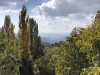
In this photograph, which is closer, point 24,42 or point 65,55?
point 65,55

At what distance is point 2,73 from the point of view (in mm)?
20000

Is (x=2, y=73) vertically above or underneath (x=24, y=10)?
underneath

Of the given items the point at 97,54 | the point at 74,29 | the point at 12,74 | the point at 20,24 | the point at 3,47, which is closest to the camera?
the point at 97,54

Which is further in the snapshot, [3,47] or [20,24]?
[20,24]

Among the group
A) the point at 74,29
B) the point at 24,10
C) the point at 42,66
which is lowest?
the point at 42,66

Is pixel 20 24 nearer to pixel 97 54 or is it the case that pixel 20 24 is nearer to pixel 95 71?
pixel 97 54

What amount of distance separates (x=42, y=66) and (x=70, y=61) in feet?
51.1

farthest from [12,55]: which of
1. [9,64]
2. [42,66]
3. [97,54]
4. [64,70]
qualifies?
[42,66]

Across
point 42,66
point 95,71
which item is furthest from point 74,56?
point 42,66

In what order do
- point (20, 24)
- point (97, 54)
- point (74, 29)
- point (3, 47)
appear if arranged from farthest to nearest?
point (20, 24), point (3, 47), point (74, 29), point (97, 54)

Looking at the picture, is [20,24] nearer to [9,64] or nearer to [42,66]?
[42,66]

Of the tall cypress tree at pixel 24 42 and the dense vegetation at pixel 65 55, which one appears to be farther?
the tall cypress tree at pixel 24 42

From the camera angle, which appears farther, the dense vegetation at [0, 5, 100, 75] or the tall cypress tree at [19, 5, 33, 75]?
the tall cypress tree at [19, 5, 33, 75]

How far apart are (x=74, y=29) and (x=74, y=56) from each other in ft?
10.4
